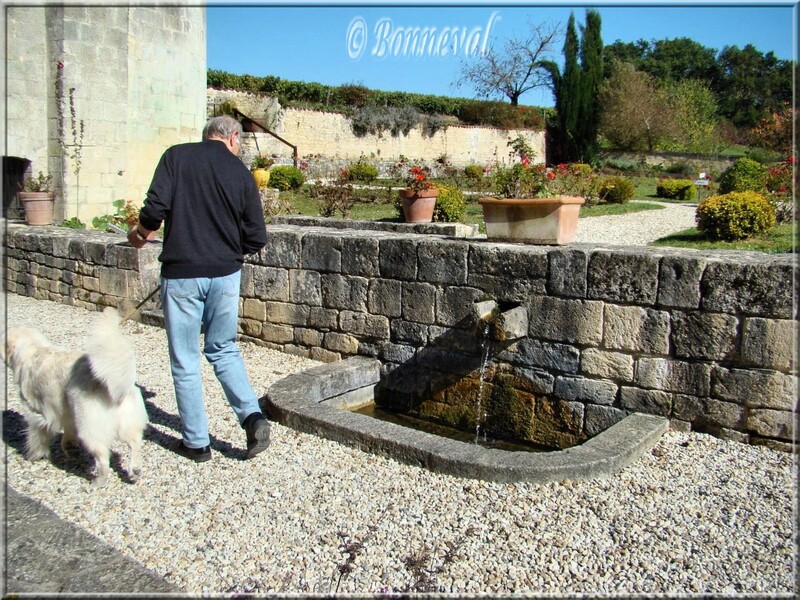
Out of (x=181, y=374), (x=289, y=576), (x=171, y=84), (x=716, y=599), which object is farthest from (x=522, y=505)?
(x=171, y=84)

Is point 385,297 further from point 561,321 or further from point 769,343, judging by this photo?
point 769,343

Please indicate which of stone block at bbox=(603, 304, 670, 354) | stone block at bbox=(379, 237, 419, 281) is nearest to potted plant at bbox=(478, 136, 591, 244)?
stone block at bbox=(379, 237, 419, 281)

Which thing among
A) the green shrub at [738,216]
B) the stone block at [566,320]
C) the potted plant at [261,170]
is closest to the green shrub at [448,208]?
the potted plant at [261,170]

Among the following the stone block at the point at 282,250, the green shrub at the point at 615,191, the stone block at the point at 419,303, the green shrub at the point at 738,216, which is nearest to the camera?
the stone block at the point at 419,303

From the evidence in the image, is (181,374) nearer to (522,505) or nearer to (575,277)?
(522,505)

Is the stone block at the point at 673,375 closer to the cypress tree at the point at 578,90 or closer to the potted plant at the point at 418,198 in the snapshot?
the potted plant at the point at 418,198

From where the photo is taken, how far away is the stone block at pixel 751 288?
3.96 metres

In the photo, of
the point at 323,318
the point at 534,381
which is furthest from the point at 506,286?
the point at 323,318

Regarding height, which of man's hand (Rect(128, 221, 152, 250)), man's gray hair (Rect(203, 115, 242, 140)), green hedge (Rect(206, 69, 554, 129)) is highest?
green hedge (Rect(206, 69, 554, 129))

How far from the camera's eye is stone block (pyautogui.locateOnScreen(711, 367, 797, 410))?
4016 mm

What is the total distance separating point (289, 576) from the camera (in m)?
2.77

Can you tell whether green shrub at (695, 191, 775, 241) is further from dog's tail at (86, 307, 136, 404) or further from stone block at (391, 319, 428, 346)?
dog's tail at (86, 307, 136, 404)

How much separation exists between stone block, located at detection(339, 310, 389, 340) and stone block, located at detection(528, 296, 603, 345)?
4.48 ft

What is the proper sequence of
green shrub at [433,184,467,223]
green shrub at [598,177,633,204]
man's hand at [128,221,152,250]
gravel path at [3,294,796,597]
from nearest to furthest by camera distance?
gravel path at [3,294,796,597] → man's hand at [128,221,152,250] → green shrub at [433,184,467,223] → green shrub at [598,177,633,204]
